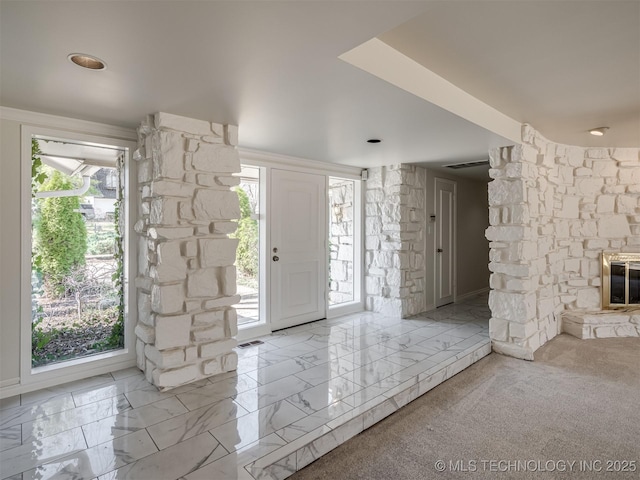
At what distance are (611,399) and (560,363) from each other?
0.68 metres

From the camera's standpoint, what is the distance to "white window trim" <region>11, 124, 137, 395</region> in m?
2.50

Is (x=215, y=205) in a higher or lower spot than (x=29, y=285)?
higher

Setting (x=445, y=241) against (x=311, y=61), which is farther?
(x=445, y=241)

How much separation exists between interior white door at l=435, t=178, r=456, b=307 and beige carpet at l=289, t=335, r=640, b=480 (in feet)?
7.28

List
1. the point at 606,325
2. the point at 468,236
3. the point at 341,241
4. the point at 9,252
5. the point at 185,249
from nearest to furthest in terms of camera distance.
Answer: the point at 9,252, the point at 185,249, the point at 606,325, the point at 341,241, the point at 468,236

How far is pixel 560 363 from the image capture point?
3.26 metres

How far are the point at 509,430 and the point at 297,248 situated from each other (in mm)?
2711

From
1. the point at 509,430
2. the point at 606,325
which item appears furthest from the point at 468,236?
the point at 509,430

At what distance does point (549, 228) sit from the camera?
3820mm

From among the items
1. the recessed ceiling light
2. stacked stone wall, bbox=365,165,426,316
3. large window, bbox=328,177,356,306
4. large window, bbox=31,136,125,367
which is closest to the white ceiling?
the recessed ceiling light

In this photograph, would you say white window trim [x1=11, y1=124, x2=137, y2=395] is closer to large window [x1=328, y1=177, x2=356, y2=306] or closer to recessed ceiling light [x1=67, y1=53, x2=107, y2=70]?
recessed ceiling light [x1=67, y1=53, x2=107, y2=70]

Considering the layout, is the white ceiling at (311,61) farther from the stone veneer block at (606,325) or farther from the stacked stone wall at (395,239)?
the stone veneer block at (606,325)

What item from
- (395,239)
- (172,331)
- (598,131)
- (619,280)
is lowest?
(172,331)

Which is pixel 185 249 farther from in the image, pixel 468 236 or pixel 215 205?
pixel 468 236
